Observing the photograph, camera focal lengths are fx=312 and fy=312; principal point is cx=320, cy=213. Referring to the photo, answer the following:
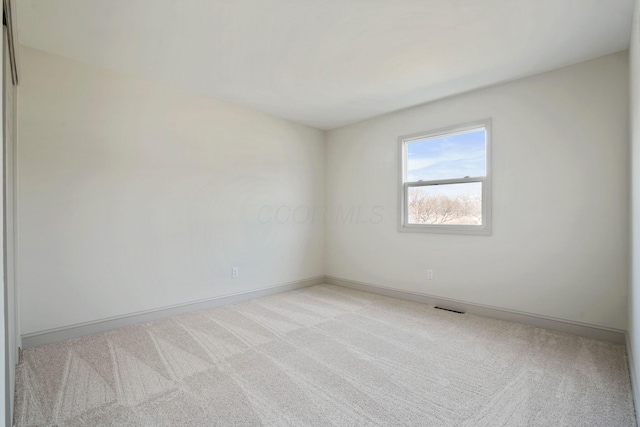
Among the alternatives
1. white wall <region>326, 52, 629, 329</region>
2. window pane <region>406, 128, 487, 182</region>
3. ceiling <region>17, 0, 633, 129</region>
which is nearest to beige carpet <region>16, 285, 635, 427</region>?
white wall <region>326, 52, 629, 329</region>

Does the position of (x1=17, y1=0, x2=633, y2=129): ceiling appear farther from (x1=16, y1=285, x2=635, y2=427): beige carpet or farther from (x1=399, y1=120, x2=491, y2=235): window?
(x1=16, y1=285, x2=635, y2=427): beige carpet

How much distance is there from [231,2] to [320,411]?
8.46 feet

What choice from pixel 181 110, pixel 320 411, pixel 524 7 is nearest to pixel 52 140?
pixel 181 110

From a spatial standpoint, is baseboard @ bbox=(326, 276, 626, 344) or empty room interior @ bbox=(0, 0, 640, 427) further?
baseboard @ bbox=(326, 276, 626, 344)

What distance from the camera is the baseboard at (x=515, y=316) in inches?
104

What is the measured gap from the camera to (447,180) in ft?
12.1

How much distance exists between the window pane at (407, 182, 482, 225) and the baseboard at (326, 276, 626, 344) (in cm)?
91

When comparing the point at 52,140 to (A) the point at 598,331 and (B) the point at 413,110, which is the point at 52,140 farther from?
(A) the point at 598,331

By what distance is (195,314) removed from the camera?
3.38 m

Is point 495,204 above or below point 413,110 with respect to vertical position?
below

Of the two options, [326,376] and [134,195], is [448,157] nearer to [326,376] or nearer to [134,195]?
[326,376]

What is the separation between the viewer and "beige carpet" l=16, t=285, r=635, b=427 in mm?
1712

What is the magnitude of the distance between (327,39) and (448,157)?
6.76ft

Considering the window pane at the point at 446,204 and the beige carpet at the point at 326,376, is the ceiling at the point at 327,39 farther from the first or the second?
the beige carpet at the point at 326,376
